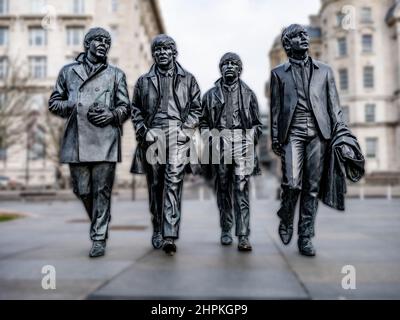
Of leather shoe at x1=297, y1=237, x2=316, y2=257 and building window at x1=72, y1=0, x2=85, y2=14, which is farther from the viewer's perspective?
building window at x1=72, y1=0, x2=85, y2=14

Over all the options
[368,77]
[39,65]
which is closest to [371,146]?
[368,77]

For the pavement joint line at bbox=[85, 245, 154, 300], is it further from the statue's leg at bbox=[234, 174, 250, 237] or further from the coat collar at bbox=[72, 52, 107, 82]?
the coat collar at bbox=[72, 52, 107, 82]

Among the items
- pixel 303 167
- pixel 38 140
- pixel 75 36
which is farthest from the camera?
pixel 75 36

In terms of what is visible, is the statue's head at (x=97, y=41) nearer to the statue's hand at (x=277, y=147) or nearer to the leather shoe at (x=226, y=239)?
Result: the statue's hand at (x=277, y=147)

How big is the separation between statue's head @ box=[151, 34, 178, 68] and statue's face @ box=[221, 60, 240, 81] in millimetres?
742

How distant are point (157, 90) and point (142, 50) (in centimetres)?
4392

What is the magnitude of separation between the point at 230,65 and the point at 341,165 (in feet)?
5.99


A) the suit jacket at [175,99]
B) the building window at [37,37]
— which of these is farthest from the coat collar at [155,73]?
the building window at [37,37]

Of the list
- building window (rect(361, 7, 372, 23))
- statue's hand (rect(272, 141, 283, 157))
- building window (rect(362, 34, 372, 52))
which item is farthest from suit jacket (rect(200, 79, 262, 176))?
building window (rect(361, 7, 372, 23))

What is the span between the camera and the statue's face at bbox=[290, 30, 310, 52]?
180 inches

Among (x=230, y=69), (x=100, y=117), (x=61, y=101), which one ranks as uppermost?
(x=230, y=69)

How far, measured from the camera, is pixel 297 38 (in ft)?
15.0

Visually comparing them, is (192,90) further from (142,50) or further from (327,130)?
(142,50)

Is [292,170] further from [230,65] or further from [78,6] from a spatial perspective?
[78,6]
